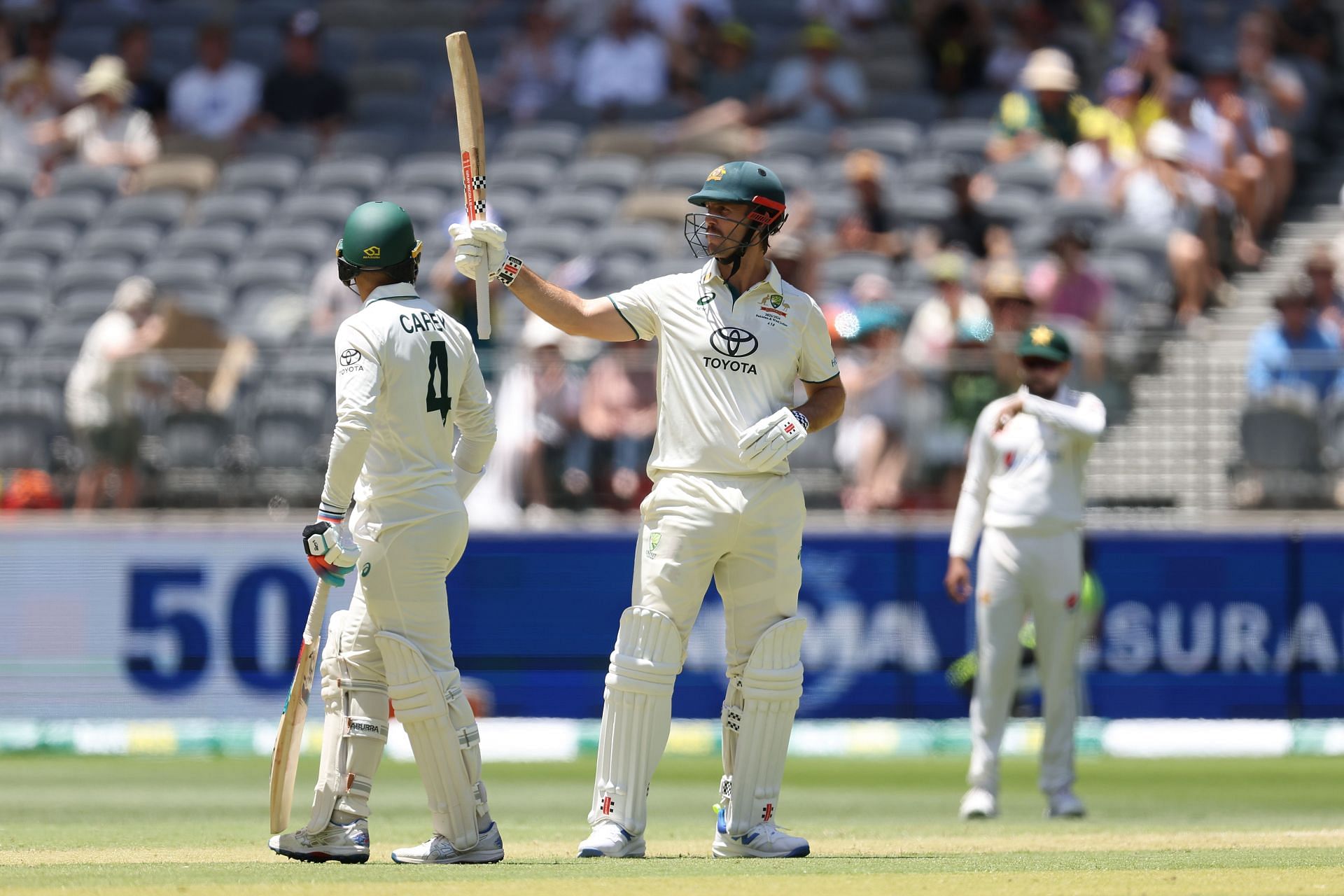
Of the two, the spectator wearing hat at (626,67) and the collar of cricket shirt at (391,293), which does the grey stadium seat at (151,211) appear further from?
the collar of cricket shirt at (391,293)

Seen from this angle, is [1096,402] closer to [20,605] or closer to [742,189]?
[742,189]

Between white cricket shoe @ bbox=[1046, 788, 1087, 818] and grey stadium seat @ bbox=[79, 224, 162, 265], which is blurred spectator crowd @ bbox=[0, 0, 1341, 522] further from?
white cricket shoe @ bbox=[1046, 788, 1087, 818]

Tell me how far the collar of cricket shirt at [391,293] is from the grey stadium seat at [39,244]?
467 inches

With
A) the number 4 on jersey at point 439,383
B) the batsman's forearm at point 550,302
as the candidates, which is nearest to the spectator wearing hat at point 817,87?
the batsman's forearm at point 550,302

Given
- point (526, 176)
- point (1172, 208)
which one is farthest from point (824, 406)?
point (526, 176)

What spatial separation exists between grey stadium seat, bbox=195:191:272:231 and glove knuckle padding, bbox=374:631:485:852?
12.0 m

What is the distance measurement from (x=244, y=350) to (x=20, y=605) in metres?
2.39

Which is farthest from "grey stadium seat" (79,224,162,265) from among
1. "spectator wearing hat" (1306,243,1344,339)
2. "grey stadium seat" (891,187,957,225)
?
"spectator wearing hat" (1306,243,1344,339)

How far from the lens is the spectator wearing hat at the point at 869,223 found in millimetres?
15648

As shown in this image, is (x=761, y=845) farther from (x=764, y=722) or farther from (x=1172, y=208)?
(x=1172, y=208)

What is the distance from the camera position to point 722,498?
6.92 meters

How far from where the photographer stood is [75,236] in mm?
18250

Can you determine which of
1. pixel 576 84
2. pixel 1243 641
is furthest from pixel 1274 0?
pixel 1243 641

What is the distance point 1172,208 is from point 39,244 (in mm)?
9876
